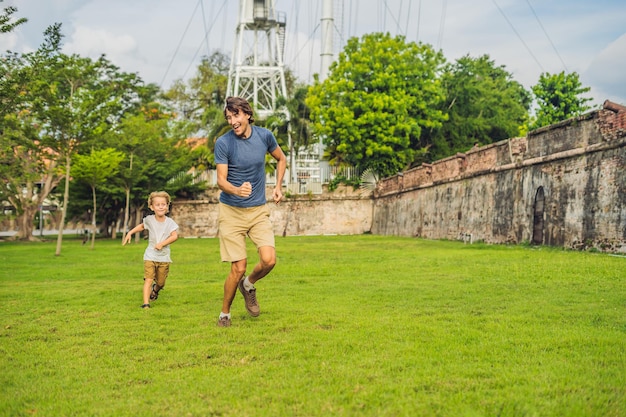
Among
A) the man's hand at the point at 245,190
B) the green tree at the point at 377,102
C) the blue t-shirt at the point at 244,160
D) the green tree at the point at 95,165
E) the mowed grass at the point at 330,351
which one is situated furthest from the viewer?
the green tree at the point at 377,102

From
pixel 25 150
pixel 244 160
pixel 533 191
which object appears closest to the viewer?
pixel 244 160

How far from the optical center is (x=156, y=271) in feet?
29.2

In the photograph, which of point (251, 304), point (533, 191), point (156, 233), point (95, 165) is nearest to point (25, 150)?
point (95, 165)

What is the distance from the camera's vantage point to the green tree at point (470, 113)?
1884 inches

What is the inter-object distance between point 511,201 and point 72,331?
16956 mm

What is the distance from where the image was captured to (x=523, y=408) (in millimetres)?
3699

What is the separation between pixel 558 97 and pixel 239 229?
5186cm

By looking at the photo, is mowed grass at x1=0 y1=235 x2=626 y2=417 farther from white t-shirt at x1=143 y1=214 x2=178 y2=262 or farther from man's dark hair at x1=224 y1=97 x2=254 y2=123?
man's dark hair at x1=224 y1=97 x2=254 y2=123

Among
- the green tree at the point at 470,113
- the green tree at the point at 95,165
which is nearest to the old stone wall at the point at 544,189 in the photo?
the green tree at the point at 95,165

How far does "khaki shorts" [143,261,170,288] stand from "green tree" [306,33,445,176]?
109 ft

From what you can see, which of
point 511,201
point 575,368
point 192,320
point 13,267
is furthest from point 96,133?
point 575,368

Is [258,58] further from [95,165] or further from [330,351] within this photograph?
[330,351]

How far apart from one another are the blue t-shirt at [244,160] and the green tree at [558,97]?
164 ft

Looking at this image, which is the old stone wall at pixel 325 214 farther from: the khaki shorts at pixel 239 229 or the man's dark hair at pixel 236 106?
the man's dark hair at pixel 236 106
